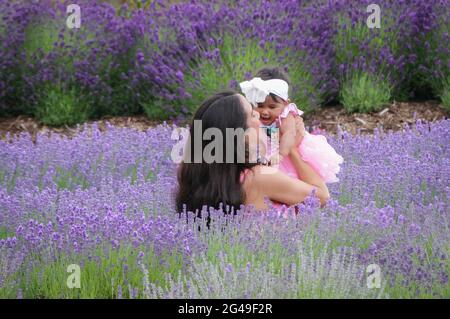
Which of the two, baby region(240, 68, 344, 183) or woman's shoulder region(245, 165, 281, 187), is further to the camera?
baby region(240, 68, 344, 183)

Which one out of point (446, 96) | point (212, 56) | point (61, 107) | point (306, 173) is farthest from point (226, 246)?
point (61, 107)

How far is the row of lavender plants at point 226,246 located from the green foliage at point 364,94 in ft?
8.37

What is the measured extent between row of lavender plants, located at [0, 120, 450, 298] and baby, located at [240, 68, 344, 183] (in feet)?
0.80

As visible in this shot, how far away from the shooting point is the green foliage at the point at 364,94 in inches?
270

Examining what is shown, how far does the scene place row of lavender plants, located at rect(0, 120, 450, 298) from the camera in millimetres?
3102

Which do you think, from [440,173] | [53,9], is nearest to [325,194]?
[440,173]

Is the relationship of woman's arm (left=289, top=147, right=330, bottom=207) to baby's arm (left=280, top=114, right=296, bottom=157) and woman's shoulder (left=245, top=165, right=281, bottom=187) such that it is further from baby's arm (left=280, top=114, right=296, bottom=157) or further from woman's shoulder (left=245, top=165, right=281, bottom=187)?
woman's shoulder (left=245, top=165, right=281, bottom=187)

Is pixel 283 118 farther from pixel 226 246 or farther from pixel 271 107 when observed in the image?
pixel 226 246

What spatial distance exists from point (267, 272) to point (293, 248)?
0.69 feet

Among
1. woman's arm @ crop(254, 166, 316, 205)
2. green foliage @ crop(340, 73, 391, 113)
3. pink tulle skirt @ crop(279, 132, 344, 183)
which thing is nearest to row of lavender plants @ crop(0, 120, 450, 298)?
woman's arm @ crop(254, 166, 316, 205)

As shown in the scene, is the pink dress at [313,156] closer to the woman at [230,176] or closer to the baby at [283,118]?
the baby at [283,118]

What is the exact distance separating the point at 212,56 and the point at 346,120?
1.20 m

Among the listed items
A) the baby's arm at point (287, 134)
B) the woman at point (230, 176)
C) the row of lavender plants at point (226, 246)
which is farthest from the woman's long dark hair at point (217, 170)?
the baby's arm at point (287, 134)

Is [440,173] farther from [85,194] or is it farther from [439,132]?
[85,194]
